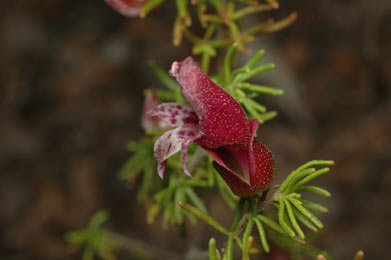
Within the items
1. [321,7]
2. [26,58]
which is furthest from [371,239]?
[26,58]

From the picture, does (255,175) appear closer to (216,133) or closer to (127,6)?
(216,133)

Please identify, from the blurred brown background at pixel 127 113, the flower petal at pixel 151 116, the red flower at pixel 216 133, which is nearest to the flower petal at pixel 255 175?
the red flower at pixel 216 133

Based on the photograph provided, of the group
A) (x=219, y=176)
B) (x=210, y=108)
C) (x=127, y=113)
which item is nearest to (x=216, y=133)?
(x=210, y=108)

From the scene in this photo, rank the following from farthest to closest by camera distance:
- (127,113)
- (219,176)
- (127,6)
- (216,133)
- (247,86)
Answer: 1. (127,113)
2. (219,176)
3. (127,6)
4. (247,86)
5. (216,133)

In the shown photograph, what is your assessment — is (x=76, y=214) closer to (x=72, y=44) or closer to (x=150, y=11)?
(x=72, y=44)

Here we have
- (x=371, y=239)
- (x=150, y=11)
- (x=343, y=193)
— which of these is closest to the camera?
(x=150, y=11)

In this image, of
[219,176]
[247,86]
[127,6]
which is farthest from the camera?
[219,176]

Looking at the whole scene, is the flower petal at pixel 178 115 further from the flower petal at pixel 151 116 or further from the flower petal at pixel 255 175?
Answer: the flower petal at pixel 151 116
